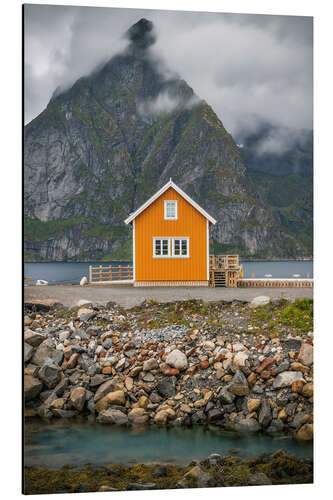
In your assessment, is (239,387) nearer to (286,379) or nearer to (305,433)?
(286,379)

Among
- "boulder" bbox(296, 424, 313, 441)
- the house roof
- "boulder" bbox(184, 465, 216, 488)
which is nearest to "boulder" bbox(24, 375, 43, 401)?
"boulder" bbox(184, 465, 216, 488)

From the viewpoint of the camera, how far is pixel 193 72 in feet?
16.2

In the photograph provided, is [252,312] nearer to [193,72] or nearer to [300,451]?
[300,451]

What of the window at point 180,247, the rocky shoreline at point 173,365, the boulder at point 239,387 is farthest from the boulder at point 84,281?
the boulder at point 239,387

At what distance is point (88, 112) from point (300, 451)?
16.1 ft

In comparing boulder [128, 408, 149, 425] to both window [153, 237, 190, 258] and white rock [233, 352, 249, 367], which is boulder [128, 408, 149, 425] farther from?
window [153, 237, 190, 258]

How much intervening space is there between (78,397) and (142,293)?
58.2 inches

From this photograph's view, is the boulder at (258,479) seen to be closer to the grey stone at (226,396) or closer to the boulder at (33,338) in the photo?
the grey stone at (226,396)

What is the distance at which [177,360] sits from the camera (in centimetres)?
468

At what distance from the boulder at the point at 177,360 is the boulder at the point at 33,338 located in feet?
4.63

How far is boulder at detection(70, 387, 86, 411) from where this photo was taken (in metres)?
4.44

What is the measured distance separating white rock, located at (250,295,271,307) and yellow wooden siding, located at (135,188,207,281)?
90 cm

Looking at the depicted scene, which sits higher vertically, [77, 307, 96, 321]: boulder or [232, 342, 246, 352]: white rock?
[77, 307, 96, 321]: boulder

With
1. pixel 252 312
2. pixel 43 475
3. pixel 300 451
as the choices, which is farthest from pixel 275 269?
pixel 43 475
